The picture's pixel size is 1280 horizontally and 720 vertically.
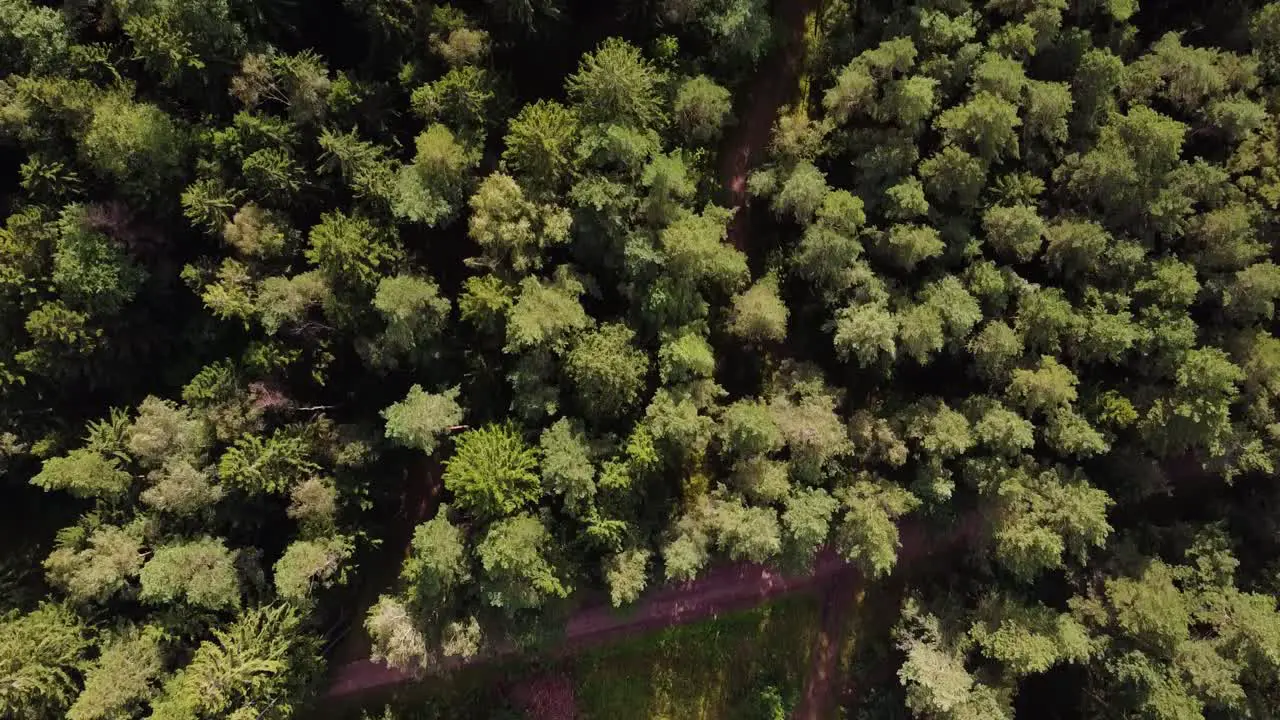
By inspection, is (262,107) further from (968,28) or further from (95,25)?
(968,28)

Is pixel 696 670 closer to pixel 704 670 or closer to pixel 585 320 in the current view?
pixel 704 670

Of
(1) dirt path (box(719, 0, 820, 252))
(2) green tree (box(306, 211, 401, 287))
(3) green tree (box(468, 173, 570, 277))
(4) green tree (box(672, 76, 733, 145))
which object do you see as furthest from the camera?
(1) dirt path (box(719, 0, 820, 252))

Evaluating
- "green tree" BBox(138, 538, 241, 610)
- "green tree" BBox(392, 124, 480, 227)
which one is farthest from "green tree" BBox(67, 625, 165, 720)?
"green tree" BBox(392, 124, 480, 227)

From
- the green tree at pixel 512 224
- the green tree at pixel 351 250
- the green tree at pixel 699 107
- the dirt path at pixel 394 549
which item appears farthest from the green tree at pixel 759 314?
the dirt path at pixel 394 549

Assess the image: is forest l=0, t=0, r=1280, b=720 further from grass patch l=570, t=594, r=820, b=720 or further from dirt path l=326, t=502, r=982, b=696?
grass patch l=570, t=594, r=820, b=720

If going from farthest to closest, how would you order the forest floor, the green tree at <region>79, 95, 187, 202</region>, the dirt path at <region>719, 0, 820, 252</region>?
the dirt path at <region>719, 0, 820, 252</region> → the forest floor → the green tree at <region>79, 95, 187, 202</region>

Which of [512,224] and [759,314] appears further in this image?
[759,314]

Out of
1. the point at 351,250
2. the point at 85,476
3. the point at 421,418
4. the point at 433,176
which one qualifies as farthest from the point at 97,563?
the point at 433,176

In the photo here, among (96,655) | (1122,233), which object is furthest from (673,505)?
(96,655)
